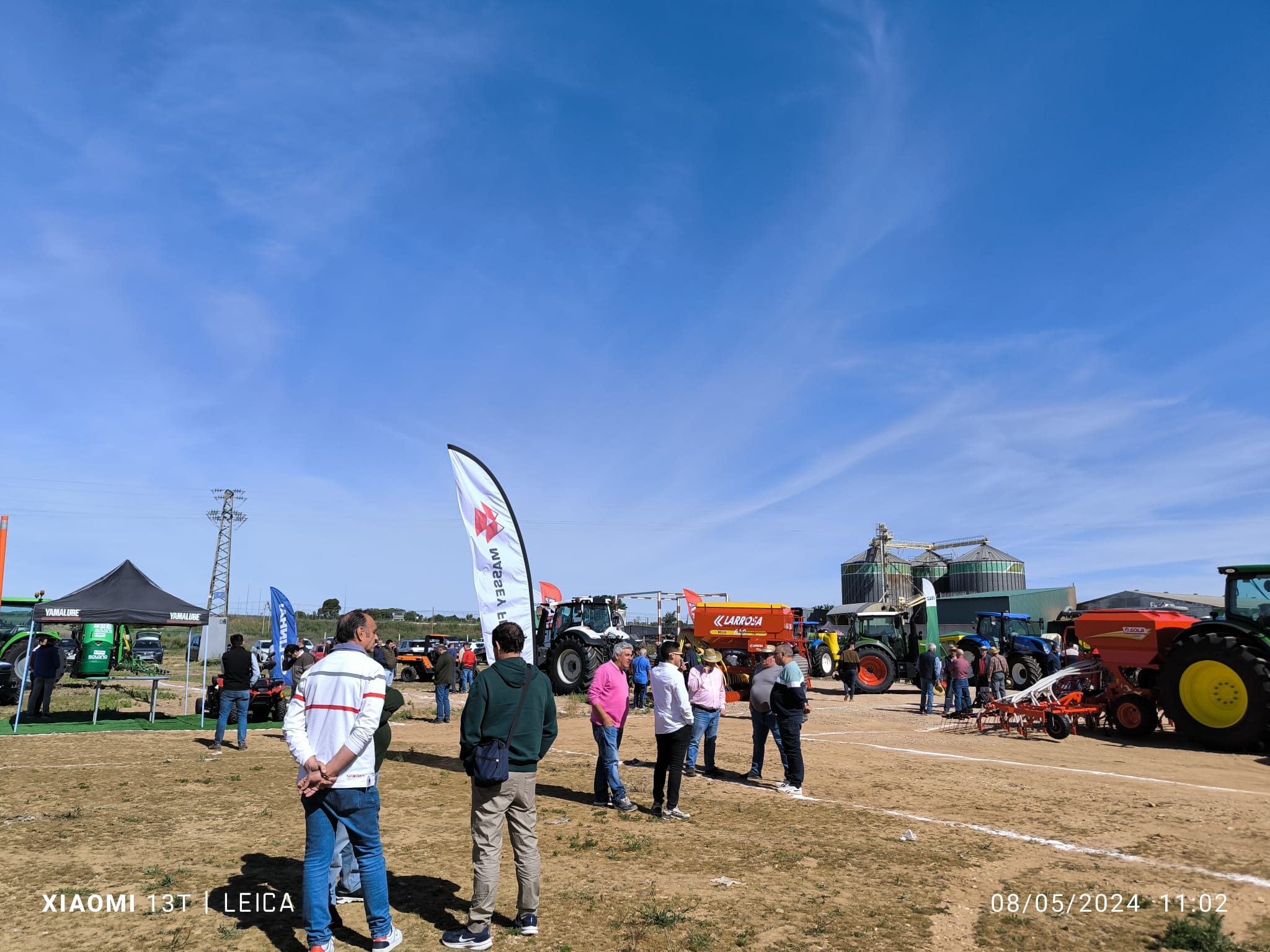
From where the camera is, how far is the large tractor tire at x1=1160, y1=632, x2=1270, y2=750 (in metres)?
11.5

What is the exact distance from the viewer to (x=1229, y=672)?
464 inches

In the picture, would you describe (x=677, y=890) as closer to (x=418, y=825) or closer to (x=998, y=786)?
(x=418, y=825)

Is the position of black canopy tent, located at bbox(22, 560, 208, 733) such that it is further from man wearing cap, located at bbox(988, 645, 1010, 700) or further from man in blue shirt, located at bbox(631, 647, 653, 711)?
man wearing cap, located at bbox(988, 645, 1010, 700)

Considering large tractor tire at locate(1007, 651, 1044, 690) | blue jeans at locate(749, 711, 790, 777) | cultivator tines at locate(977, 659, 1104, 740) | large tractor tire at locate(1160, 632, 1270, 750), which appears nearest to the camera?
blue jeans at locate(749, 711, 790, 777)

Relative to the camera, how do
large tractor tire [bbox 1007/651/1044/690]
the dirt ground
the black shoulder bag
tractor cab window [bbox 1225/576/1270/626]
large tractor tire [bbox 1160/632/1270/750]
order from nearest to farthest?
the black shoulder bag
the dirt ground
large tractor tire [bbox 1160/632/1270/750]
tractor cab window [bbox 1225/576/1270/626]
large tractor tire [bbox 1007/651/1044/690]

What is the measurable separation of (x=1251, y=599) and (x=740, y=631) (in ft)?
42.3

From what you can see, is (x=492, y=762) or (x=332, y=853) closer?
(x=332, y=853)

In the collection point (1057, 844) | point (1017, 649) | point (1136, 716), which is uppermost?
point (1017, 649)

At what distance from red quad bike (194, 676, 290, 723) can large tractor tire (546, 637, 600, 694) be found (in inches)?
280

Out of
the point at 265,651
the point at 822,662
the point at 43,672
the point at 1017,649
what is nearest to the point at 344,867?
the point at 43,672

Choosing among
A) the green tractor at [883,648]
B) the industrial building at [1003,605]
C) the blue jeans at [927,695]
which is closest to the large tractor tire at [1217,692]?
the blue jeans at [927,695]

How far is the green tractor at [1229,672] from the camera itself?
1155 cm

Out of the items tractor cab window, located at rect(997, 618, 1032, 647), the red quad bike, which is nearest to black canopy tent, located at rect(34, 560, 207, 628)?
the red quad bike
